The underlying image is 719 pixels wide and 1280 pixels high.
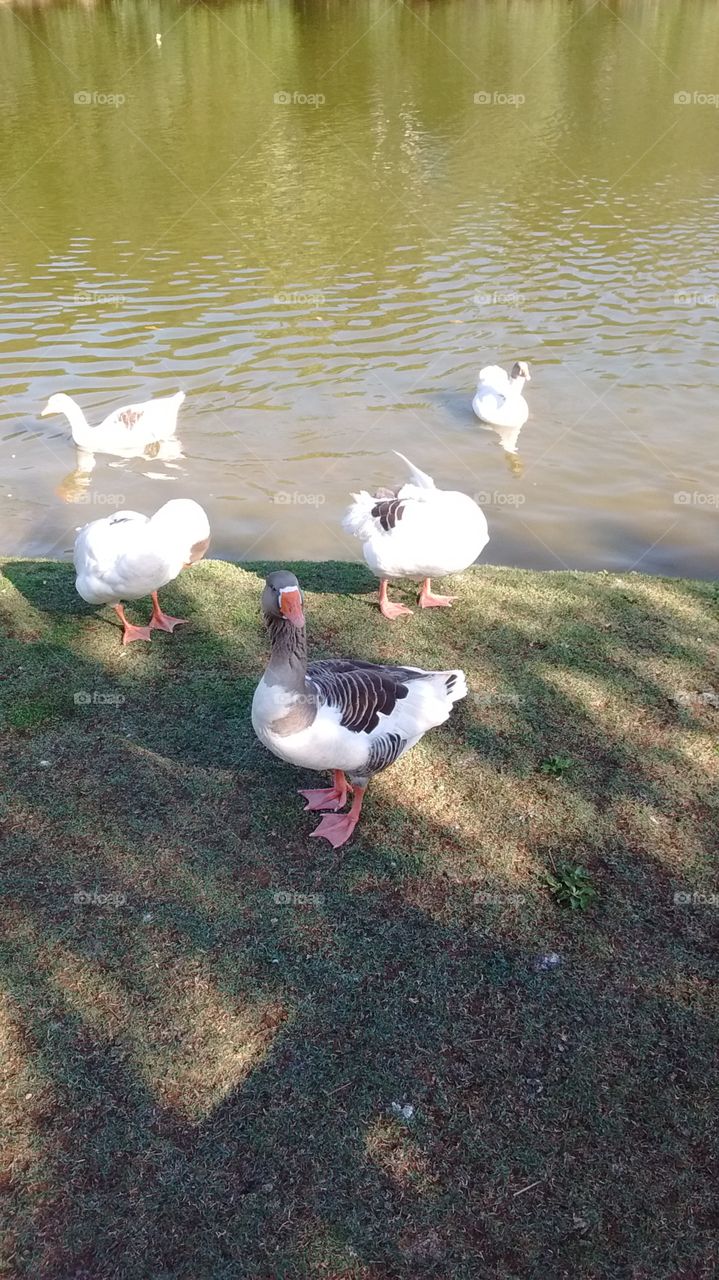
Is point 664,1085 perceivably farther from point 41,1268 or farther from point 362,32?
point 362,32

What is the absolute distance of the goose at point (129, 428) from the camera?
1040cm

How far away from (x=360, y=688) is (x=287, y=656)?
20.6 inches

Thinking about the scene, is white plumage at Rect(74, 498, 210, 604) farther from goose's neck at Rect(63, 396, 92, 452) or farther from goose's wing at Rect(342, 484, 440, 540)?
goose's neck at Rect(63, 396, 92, 452)

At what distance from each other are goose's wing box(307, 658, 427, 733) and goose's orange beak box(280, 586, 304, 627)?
0.44 metres

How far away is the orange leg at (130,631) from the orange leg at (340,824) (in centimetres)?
231

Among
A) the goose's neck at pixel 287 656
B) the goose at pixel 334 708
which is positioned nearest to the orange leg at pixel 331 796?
the goose at pixel 334 708

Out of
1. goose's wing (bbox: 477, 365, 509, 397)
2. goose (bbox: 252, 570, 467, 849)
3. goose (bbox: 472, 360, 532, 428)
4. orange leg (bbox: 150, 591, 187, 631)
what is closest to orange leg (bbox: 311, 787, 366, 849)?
goose (bbox: 252, 570, 467, 849)

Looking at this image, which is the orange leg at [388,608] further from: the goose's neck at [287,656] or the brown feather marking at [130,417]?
the brown feather marking at [130,417]

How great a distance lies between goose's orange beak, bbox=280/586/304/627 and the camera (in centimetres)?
441

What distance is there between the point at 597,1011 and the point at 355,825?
160 cm

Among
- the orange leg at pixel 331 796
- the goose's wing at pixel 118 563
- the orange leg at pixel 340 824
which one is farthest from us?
the goose's wing at pixel 118 563

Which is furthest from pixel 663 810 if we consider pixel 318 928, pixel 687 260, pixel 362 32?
pixel 362 32

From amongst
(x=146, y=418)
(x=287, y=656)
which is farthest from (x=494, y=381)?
(x=287, y=656)

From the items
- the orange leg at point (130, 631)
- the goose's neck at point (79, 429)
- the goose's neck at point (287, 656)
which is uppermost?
the goose's neck at point (287, 656)
